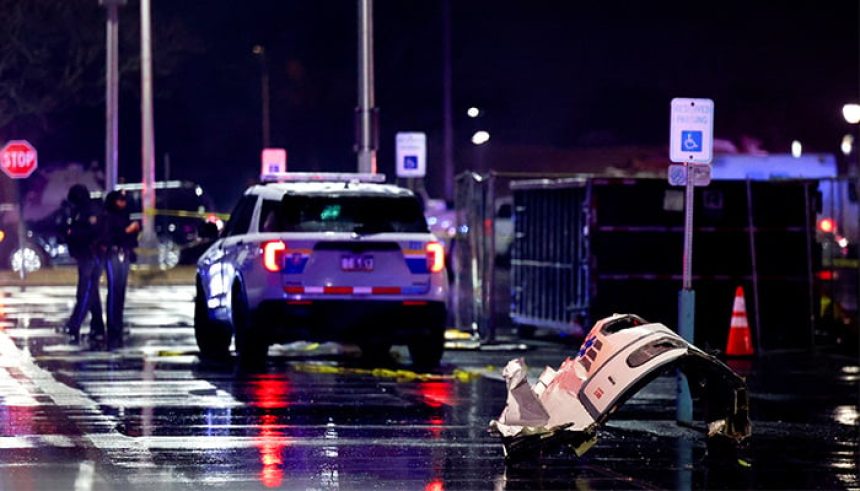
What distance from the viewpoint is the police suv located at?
1828 centimetres

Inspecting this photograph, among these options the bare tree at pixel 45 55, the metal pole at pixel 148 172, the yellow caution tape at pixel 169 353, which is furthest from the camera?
the bare tree at pixel 45 55

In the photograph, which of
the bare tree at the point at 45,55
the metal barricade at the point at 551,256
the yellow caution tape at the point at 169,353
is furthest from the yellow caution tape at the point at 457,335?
the bare tree at the point at 45,55

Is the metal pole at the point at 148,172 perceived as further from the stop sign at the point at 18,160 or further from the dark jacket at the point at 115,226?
the dark jacket at the point at 115,226

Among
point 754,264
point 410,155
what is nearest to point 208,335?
point 754,264

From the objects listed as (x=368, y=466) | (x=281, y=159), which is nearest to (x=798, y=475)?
(x=368, y=466)

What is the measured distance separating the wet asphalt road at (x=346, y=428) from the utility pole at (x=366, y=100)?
5.57 m

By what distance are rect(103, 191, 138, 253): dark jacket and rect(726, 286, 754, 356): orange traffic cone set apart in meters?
6.97

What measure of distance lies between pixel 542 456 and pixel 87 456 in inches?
112

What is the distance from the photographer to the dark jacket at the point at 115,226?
21.8 metres

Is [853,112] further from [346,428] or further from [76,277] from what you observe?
[346,428]

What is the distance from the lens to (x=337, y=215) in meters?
18.6

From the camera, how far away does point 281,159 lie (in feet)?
119

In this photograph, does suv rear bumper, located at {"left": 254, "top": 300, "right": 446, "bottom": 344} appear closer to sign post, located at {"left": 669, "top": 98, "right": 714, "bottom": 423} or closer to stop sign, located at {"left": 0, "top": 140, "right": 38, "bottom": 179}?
sign post, located at {"left": 669, "top": 98, "right": 714, "bottom": 423}

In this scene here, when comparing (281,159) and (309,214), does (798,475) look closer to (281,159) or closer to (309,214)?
(309,214)
